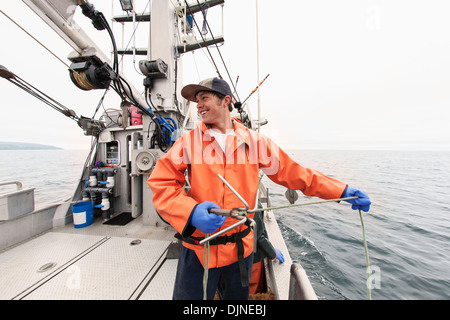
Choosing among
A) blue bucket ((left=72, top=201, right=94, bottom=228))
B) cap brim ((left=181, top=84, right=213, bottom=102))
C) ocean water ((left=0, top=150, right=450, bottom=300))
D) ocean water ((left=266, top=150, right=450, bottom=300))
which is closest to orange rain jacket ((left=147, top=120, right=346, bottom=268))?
cap brim ((left=181, top=84, right=213, bottom=102))

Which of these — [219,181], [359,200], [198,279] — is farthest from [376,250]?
[219,181]

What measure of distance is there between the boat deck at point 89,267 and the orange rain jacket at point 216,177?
140 cm

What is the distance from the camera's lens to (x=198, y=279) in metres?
1.44

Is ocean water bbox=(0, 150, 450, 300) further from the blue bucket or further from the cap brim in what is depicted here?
the blue bucket

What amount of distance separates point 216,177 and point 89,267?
2.55 metres

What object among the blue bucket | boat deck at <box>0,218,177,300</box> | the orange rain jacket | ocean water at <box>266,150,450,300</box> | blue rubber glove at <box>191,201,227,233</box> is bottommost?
ocean water at <box>266,150,450,300</box>

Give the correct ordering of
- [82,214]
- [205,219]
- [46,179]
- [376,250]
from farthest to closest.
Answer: [46,179]
[376,250]
[82,214]
[205,219]

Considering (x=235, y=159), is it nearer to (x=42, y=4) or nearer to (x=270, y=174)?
(x=270, y=174)

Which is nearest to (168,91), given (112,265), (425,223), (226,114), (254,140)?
(226,114)

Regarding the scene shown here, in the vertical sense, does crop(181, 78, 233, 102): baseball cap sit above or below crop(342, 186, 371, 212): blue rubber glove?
above

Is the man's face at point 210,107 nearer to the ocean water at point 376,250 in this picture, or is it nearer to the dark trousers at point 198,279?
the dark trousers at point 198,279

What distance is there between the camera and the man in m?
1.36

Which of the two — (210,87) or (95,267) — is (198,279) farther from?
(95,267)

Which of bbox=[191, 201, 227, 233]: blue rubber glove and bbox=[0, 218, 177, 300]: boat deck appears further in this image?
bbox=[0, 218, 177, 300]: boat deck
